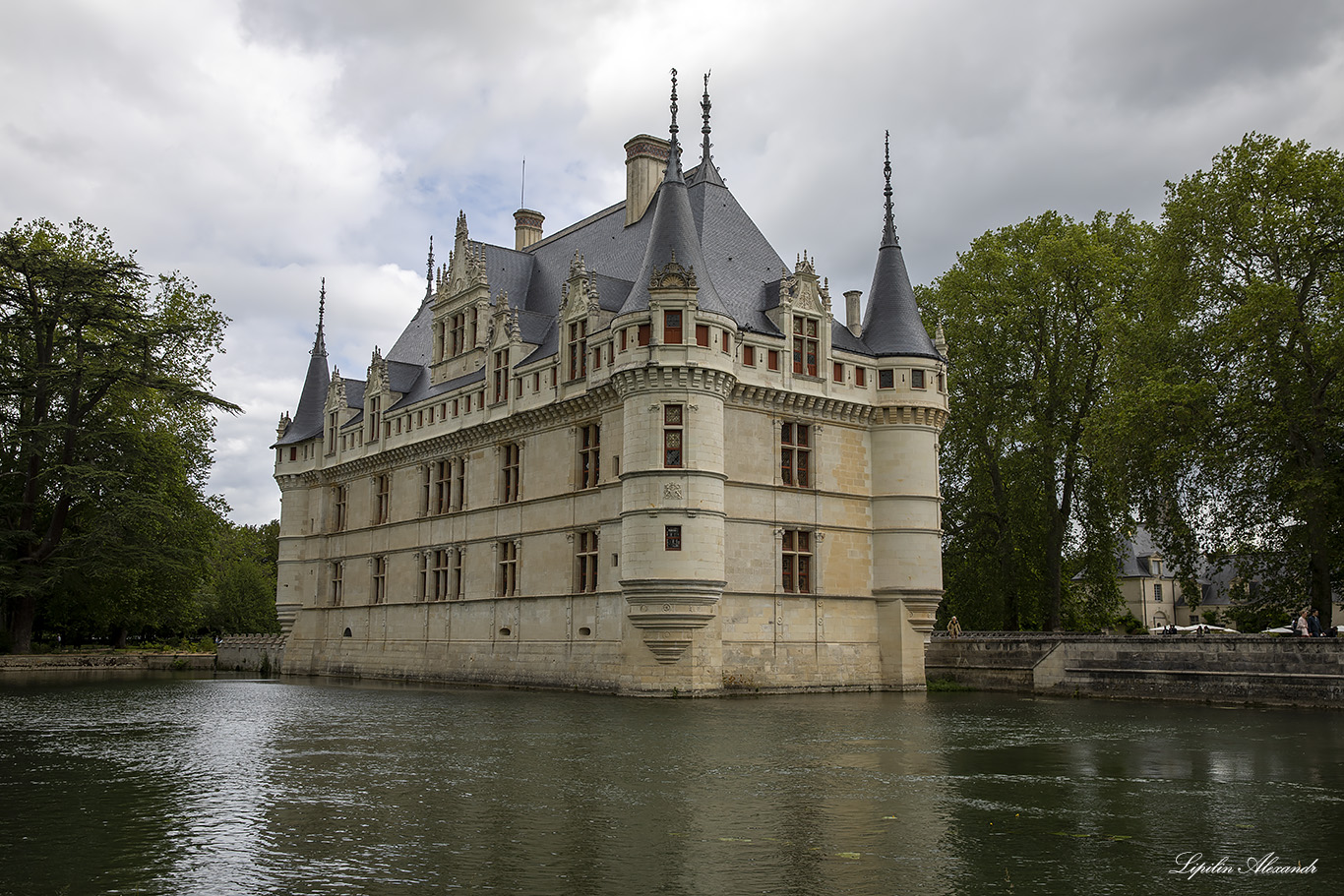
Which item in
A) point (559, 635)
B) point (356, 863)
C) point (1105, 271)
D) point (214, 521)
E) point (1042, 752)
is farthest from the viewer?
point (214, 521)

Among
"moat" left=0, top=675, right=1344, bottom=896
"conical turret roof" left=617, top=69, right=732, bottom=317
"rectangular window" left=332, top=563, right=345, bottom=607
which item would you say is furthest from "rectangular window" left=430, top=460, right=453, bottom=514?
"moat" left=0, top=675, right=1344, bottom=896

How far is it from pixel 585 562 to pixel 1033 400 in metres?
15.7

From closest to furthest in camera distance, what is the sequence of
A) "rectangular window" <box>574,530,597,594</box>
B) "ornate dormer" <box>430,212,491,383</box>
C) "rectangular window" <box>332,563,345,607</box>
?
1. "rectangular window" <box>574,530,597,594</box>
2. "ornate dormer" <box>430,212,491,383</box>
3. "rectangular window" <box>332,563,345,607</box>

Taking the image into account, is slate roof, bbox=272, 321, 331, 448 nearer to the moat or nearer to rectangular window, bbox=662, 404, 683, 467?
rectangular window, bbox=662, 404, 683, 467

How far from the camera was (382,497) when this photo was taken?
43656 millimetres

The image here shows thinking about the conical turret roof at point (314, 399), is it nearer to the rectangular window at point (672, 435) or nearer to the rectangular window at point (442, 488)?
the rectangular window at point (442, 488)

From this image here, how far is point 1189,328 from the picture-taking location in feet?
104

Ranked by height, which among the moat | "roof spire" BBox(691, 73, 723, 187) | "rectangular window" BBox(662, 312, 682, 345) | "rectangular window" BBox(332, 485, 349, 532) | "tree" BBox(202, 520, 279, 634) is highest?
"roof spire" BBox(691, 73, 723, 187)

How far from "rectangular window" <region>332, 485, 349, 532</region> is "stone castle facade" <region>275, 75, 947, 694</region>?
532cm

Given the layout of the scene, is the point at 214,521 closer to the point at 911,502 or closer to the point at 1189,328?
the point at 911,502

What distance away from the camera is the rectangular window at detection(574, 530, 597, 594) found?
105 feet

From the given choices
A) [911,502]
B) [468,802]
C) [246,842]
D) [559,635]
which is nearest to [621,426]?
[559,635]

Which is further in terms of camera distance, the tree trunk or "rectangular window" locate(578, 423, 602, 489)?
the tree trunk

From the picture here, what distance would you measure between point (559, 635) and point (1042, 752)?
18.1m
